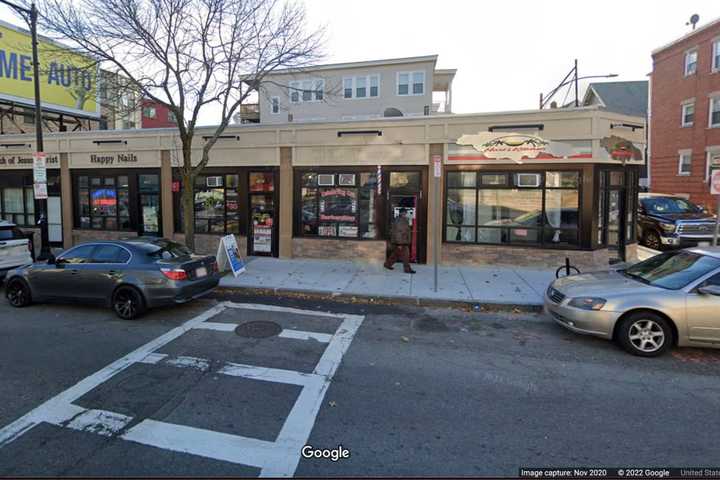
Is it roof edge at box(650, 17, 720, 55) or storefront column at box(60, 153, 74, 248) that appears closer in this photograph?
storefront column at box(60, 153, 74, 248)

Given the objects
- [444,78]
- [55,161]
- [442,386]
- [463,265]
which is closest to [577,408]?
[442,386]

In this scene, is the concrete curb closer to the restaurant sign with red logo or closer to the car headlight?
the car headlight

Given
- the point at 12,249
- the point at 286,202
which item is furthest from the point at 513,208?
the point at 12,249

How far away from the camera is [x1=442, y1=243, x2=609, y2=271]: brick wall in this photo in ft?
34.4

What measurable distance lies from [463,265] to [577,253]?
114 inches

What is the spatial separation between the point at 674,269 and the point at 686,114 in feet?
84.2

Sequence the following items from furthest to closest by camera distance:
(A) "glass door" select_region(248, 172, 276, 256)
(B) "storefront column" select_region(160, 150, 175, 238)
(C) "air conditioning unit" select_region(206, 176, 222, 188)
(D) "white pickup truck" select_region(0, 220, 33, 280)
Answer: (B) "storefront column" select_region(160, 150, 175, 238) < (C) "air conditioning unit" select_region(206, 176, 222, 188) < (A) "glass door" select_region(248, 172, 276, 256) < (D) "white pickup truck" select_region(0, 220, 33, 280)

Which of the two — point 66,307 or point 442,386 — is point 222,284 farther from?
point 442,386

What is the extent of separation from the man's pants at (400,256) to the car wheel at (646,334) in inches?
217

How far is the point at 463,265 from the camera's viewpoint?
440 inches

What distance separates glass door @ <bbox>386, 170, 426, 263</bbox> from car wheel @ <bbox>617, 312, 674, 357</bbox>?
6369mm

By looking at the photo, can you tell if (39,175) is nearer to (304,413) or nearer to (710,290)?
(304,413)

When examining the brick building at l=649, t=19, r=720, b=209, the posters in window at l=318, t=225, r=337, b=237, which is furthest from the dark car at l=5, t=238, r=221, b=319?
the brick building at l=649, t=19, r=720, b=209

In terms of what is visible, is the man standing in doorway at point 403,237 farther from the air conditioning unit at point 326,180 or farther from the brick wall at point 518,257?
the air conditioning unit at point 326,180
